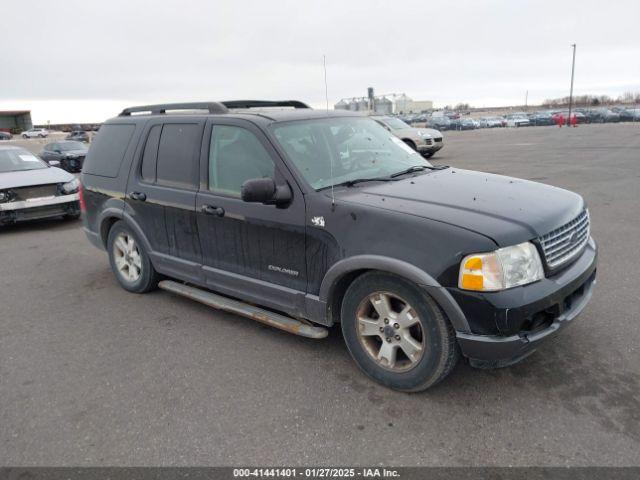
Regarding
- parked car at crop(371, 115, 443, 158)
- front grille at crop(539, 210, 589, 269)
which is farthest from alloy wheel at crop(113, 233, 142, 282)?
parked car at crop(371, 115, 443, 158)

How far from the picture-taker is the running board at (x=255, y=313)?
3.71 m

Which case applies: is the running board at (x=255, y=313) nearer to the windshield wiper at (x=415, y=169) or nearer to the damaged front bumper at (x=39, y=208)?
the windshield wiper at (x=415, y=169)

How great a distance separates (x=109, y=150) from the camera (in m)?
5.38

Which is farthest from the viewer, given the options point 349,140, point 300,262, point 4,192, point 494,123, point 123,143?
point 494,123

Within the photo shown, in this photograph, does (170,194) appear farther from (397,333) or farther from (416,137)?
(416,137)

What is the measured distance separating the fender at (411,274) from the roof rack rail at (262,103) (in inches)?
91.4

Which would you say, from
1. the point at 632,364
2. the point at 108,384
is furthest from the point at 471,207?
the point at 108,384

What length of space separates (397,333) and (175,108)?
316 centimetres

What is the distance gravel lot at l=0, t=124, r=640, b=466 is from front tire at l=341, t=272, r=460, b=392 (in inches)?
6.0

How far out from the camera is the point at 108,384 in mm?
3578

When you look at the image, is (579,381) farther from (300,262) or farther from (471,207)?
(300,262)

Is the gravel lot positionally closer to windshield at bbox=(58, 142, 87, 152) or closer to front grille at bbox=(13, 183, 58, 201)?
front grille at bbox=(13, 183, 58, 201)

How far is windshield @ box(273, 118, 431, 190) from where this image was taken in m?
3.83

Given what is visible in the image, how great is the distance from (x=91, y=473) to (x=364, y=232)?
2.05 m
